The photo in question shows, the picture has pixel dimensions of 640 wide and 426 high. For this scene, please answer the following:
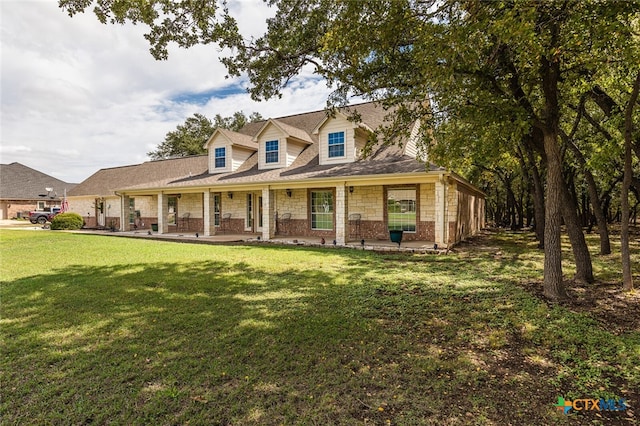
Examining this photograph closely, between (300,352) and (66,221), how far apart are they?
25451mm

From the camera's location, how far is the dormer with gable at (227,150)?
17922mm

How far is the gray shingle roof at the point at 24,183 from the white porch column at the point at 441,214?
4445 cm

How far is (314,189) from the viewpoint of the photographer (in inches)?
614

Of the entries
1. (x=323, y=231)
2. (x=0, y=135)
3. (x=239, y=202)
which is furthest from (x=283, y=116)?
(x=0, y=135)

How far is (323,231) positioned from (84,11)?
11.6 meters

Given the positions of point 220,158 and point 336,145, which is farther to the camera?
point 220,158

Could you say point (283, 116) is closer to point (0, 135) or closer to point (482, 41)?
point (0, 135)

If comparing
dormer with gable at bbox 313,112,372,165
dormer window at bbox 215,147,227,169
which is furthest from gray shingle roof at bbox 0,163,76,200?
dormer with gable at bbox 313,112,372,165

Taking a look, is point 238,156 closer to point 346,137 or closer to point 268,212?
point 268,212

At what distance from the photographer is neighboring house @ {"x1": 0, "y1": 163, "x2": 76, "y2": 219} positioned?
115 feet

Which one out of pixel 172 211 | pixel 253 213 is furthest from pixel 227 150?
pixel 172 211

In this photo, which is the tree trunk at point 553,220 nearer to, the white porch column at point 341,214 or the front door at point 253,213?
the white porch column at point 341,214

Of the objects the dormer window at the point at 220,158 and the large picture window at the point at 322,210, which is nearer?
the large picture window at the point at 322,210

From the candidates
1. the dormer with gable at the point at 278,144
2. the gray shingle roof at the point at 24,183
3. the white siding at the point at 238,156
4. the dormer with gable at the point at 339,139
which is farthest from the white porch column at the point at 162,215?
the gray shingle roof at the point at 24,183
